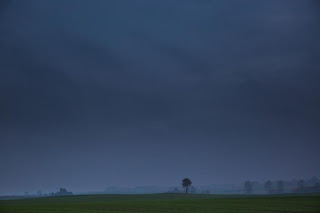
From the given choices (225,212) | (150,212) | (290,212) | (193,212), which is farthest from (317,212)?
(150,212)

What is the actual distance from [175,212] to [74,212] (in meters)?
20.7

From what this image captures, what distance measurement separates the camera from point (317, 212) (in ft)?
189

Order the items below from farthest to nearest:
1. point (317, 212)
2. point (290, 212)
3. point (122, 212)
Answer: point (122, 212) → point (290, 212) → point (317, 212)

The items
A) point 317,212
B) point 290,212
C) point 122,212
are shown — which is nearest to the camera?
point 317,212

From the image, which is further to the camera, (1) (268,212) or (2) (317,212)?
(1) (268,212)

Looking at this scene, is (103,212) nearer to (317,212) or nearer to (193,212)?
(193,212)

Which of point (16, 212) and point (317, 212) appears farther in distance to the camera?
point (16, 212)

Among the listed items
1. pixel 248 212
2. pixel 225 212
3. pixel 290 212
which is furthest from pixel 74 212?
pixel 290 212

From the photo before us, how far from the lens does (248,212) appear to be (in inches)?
2489

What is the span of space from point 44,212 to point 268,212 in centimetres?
4561

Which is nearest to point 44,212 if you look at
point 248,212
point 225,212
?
point 225,212

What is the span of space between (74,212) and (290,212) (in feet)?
140

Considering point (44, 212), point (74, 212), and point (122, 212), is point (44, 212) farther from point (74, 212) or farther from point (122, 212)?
point (122, 212)

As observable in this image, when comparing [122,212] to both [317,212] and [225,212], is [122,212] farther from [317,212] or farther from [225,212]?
[317,212]
